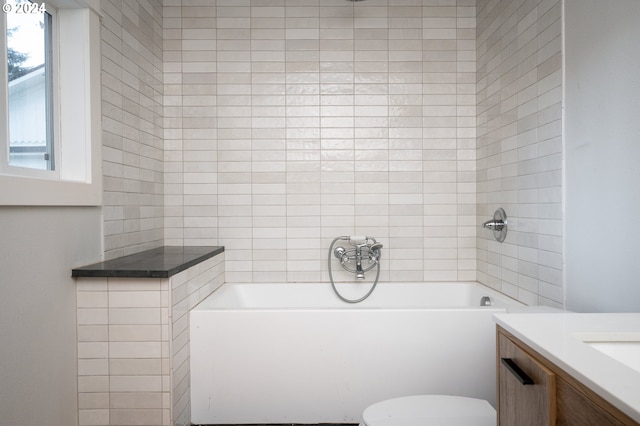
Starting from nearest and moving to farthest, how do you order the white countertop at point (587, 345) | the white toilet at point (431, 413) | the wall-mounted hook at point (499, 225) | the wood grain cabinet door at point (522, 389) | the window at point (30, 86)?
the white countertop at point (587, 345) → the wood grain cabinet door at point (522, 389) → the white toilet at point (431, 413) → the window at point (30, 86) → the wall-mounted hook at point (499, 225)

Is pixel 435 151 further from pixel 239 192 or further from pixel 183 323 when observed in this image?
pixel 183 323

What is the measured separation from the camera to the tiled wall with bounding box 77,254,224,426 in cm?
162

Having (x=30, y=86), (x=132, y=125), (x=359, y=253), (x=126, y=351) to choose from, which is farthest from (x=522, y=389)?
(x=132, y=125)

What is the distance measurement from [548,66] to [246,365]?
2.05 metres

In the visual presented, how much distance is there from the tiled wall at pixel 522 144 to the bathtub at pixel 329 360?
403mm

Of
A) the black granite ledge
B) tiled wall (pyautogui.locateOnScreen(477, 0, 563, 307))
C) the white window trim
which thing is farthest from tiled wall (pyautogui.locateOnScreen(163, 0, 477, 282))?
the white window trim

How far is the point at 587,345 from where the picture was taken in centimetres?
82

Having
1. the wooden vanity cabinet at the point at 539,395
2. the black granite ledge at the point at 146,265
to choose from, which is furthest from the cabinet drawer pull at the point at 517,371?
the black granite ledge at the point at 146,265

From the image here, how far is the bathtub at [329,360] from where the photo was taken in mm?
1915

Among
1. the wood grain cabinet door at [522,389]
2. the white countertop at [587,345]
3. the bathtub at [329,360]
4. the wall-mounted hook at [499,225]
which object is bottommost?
the bathtub at [329,360]

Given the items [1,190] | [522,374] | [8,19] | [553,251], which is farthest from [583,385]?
[8,19]

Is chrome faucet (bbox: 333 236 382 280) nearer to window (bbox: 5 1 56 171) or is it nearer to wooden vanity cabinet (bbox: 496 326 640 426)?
wooden vanity cabinet (bbox: 496 326 640 426)

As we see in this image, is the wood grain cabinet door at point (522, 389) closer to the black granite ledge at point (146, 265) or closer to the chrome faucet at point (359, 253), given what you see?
the black granite ledge at point (146, 265)

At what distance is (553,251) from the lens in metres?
1.78
